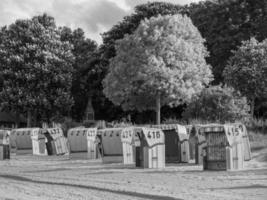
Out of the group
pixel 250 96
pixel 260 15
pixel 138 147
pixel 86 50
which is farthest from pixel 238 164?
pixel 86 50

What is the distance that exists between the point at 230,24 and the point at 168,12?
9436 millimetres

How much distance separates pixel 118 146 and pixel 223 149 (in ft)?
22.9

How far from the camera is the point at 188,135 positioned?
26.6 metres

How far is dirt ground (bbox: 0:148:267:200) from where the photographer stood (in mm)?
13555

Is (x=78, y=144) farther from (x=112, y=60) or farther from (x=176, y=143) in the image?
(x=112, y=60)

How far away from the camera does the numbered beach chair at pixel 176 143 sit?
25.5 meters

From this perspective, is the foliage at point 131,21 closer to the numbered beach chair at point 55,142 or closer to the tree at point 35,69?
the tree at point 35,69

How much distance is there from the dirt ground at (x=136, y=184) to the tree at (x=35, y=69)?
39.2m

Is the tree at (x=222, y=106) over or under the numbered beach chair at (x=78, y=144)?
over

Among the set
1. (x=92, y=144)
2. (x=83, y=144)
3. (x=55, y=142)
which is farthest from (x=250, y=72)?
(x=83, y=144)

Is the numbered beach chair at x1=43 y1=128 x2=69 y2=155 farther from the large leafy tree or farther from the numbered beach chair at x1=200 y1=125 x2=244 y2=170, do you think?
the large leafy tree

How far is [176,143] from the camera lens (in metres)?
25.5

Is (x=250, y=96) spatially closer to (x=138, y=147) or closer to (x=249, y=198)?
(x=138, y=147)

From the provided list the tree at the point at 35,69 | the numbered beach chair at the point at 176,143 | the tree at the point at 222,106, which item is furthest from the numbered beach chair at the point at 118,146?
the tree at the point at 35,69
